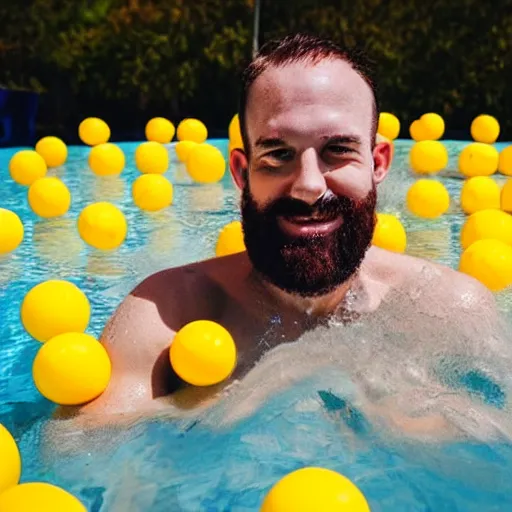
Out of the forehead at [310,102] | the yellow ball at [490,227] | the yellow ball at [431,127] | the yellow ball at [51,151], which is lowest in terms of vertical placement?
the yellow ball at [51,151]

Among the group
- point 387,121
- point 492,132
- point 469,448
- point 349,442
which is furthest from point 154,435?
point 492,132

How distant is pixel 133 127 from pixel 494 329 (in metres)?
7.50

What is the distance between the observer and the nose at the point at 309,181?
2293mm

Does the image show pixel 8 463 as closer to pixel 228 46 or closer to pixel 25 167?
pixel 25 167

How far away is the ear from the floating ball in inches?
163

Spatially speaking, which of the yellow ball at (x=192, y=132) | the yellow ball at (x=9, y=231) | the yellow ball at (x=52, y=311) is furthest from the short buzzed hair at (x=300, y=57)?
the yellow ball at (x=192, y=132)

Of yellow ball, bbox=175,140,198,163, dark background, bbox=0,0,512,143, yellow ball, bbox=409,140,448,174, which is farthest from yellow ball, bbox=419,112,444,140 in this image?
yellow ball, bbox=175,140,198,163

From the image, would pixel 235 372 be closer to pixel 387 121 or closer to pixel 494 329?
pixel 494 329

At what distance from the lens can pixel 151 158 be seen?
6645mm

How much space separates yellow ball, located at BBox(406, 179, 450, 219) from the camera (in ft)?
17.4

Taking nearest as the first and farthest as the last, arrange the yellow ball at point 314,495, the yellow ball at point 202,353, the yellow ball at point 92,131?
1. the yellow ball at point 314,495
2. the yellow ball at point 202,353
3. the yellow ball at point 92,131

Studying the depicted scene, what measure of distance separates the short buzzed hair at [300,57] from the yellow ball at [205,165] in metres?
3.74

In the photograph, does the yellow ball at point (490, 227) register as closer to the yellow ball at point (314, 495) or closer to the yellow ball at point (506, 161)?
the yellow ball at point (506, 161)

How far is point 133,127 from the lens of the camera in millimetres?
9680
